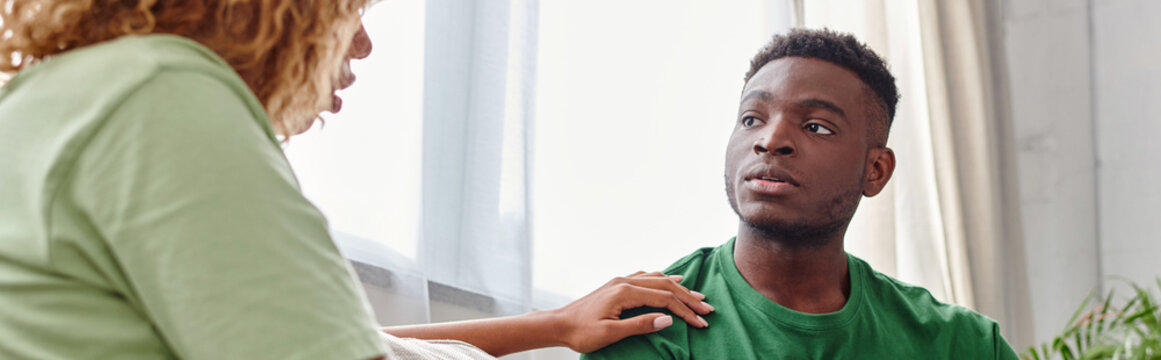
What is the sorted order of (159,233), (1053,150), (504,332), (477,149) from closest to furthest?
(159,233)
(504,332)
(477,149)
(1053,150)

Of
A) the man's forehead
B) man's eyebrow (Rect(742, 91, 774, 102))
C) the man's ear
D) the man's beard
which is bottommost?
the man's beard

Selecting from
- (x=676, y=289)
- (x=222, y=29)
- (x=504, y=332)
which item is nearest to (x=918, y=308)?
(x=676, y=289)

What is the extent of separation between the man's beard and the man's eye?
0.08 meters

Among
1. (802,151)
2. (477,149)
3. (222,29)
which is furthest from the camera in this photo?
(477,149)

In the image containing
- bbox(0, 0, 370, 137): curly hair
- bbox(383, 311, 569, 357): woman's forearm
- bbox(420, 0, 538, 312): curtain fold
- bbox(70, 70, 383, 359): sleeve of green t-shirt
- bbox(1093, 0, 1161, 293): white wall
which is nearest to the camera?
bbox(70, 70, 383, 359): sleeve of green t-shirt

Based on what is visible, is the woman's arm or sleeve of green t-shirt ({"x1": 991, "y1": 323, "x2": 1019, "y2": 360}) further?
sleeve of green t-shirt ({"x1": 991, "y1": 323, "x2": 1019, "y2": 360})


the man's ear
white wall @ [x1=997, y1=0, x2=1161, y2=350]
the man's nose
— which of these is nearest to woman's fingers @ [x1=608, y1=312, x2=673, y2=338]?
the man's nose

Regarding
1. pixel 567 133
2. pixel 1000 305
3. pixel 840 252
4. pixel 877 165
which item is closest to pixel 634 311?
pixel 840 252

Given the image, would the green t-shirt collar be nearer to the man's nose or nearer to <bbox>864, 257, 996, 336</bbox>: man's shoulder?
<bbox>864, 257, 996, 336</bbox>: man's shoulder

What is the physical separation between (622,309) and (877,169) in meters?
0.43

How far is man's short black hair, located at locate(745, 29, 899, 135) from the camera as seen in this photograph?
57.8 inches

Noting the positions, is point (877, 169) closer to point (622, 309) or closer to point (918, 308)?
point (918, 308)

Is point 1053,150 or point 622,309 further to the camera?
point 1053,150

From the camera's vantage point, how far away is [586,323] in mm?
1306
